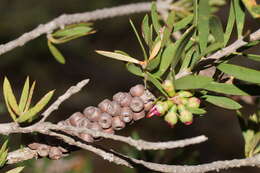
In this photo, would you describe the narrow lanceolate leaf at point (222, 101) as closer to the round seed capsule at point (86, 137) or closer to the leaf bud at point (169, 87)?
the leaf bud at point (169, 87)

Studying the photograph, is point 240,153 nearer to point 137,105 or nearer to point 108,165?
point 108,165

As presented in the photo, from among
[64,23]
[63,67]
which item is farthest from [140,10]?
[63,67]

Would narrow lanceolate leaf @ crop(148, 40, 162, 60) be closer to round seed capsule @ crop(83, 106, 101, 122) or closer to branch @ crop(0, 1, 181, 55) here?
round seed capsule @ crop(83, 106, 101, 122)

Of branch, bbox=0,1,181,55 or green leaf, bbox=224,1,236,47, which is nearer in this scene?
green leaf, bbox=224,1,236,47

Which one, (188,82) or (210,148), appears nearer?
(188,82)

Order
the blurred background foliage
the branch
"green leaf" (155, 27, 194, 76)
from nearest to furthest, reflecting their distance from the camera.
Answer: "green leaf" (155, 27, 194, 76), the branch, the blurred background foliage

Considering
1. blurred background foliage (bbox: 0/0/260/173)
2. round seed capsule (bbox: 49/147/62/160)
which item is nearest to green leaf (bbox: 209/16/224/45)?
round seed capsule (bbox: 49/147/62/160)
